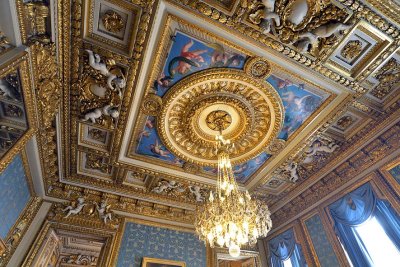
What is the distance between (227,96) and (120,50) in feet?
8.19

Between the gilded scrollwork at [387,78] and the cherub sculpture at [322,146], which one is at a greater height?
the gilded scrollwork at [387,78]

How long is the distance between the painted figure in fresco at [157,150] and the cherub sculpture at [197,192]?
66.0 inches

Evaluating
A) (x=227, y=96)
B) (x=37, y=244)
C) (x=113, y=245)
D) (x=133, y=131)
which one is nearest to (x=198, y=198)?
(x=113, y=245)

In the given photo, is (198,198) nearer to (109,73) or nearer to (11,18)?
(109,73)

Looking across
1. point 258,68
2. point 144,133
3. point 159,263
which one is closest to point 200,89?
point 258,68

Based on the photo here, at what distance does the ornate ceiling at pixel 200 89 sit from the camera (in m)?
3.71

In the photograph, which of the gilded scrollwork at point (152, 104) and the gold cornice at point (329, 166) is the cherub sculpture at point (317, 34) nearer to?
the gold cornice at point (329, 166)

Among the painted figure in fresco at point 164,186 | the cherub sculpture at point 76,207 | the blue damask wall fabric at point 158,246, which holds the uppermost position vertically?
the painted figure in fresco at point 164,186

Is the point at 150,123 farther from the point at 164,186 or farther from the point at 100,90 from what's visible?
the point at 164,186

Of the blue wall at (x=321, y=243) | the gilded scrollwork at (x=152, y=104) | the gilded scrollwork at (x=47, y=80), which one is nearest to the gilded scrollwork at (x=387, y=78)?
the blue wall at (x=321, y=243)

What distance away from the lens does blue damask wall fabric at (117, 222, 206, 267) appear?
6516 millimetres

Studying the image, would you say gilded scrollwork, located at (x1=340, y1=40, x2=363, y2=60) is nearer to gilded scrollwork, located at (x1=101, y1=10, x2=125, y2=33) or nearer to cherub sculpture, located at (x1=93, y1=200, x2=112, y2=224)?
gilded scrollwork, located at (x1=101, y1=10, x2=125, y2=33)

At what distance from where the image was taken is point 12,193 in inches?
183

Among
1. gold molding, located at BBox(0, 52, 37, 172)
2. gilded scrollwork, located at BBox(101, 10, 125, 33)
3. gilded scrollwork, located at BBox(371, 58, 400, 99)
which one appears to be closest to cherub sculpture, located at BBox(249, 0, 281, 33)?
gilded scrollwork, located at BBox(101, 10, 125, 33)
